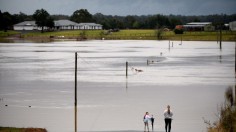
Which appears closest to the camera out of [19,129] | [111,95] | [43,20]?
[19,129]

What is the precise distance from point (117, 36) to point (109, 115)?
133511mm

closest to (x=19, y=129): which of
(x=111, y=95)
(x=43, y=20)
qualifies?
(x=111, y=95)

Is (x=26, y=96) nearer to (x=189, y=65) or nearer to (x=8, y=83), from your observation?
(x=8, y=83)

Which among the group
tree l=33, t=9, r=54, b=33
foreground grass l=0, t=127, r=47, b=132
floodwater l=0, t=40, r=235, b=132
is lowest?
foreground grass l=0, t=127, r=47, b=132

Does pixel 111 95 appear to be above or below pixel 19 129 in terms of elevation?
above

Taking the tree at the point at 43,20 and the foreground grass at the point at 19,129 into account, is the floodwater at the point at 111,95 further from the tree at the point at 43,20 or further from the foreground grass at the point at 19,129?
the tree at the point at 43,20

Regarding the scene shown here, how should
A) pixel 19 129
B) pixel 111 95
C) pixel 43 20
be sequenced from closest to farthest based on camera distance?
pixel 19 129, pixel 111 95, pixel 43 20

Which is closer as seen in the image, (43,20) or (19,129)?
(19,129)

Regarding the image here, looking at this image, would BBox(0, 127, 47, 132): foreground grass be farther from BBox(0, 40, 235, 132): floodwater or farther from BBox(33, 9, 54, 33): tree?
BBox(33, 9, 54, 33): tree

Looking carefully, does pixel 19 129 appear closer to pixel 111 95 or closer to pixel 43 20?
pixel 111 95

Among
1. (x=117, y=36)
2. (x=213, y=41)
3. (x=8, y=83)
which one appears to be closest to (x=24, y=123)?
(x=8, y=83)

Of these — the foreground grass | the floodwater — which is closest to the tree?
the floodwater

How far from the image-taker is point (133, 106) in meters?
34.5

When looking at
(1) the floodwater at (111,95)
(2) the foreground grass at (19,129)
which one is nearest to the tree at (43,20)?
(1) the floodwater at (111,95)
